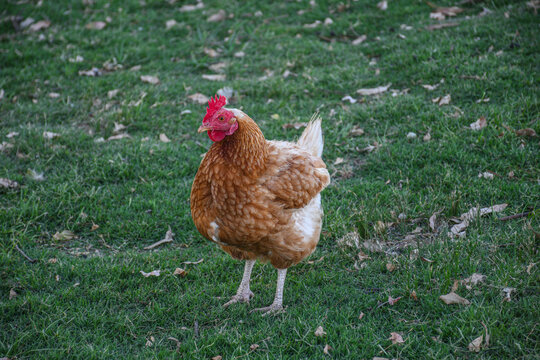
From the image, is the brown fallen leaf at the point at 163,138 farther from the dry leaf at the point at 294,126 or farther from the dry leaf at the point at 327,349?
the dry leaf at the point at 327,349

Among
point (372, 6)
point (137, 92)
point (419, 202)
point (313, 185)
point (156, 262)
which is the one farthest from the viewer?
point (372, 6)

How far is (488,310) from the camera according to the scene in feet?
10.9

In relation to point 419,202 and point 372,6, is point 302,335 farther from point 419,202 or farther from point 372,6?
point 372,6

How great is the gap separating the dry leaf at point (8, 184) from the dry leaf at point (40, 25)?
5365 millimetres

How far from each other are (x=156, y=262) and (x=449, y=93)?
180 inches

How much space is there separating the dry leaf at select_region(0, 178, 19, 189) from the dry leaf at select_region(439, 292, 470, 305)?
186 inches

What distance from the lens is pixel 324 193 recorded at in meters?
5.26

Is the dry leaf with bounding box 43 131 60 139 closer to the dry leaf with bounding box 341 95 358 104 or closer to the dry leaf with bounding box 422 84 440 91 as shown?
the dry leaf with bounding box 341 95 358 104

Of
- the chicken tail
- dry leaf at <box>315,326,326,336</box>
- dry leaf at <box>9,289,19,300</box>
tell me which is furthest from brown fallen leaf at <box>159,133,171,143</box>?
dry leaf at <box>315,326,326,336</box>

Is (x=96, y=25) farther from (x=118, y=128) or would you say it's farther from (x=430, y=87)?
(x=430, y=87)

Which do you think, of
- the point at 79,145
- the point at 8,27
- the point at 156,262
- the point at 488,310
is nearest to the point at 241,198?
the point at 156,262

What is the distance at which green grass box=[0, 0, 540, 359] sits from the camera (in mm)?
3533

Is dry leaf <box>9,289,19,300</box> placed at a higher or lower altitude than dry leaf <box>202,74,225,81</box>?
lower

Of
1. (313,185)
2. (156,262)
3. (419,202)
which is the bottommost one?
(156,262)
